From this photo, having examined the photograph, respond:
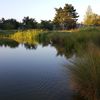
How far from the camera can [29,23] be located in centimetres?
5544

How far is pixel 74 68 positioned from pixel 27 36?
28.3 metres

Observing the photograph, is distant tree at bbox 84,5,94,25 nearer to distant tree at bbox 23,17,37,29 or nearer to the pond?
distant tree at bbox 23,17,37,29

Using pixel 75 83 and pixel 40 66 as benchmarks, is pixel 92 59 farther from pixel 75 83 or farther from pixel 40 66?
pixel 40 66

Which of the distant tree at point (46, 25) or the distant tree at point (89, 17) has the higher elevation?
the distant tree at point (89, 17)

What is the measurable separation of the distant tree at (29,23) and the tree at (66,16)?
900 cm

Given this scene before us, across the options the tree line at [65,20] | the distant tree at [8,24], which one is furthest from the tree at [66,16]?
the distant tree at [8,24]

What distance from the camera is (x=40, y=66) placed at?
33.1 ft

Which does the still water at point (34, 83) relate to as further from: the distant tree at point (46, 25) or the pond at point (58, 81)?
the distant tree at point (46, 25)

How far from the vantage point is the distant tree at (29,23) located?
55.3 m

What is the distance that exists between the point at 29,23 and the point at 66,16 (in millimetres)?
12921

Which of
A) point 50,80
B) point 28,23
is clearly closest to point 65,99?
point 50,80

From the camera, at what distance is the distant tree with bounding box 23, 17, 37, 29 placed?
182ft

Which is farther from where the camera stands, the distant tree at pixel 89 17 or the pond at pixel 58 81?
the distant tree at pixel 89 17

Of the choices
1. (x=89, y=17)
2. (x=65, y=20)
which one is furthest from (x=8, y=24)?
(x=89, y=17)
